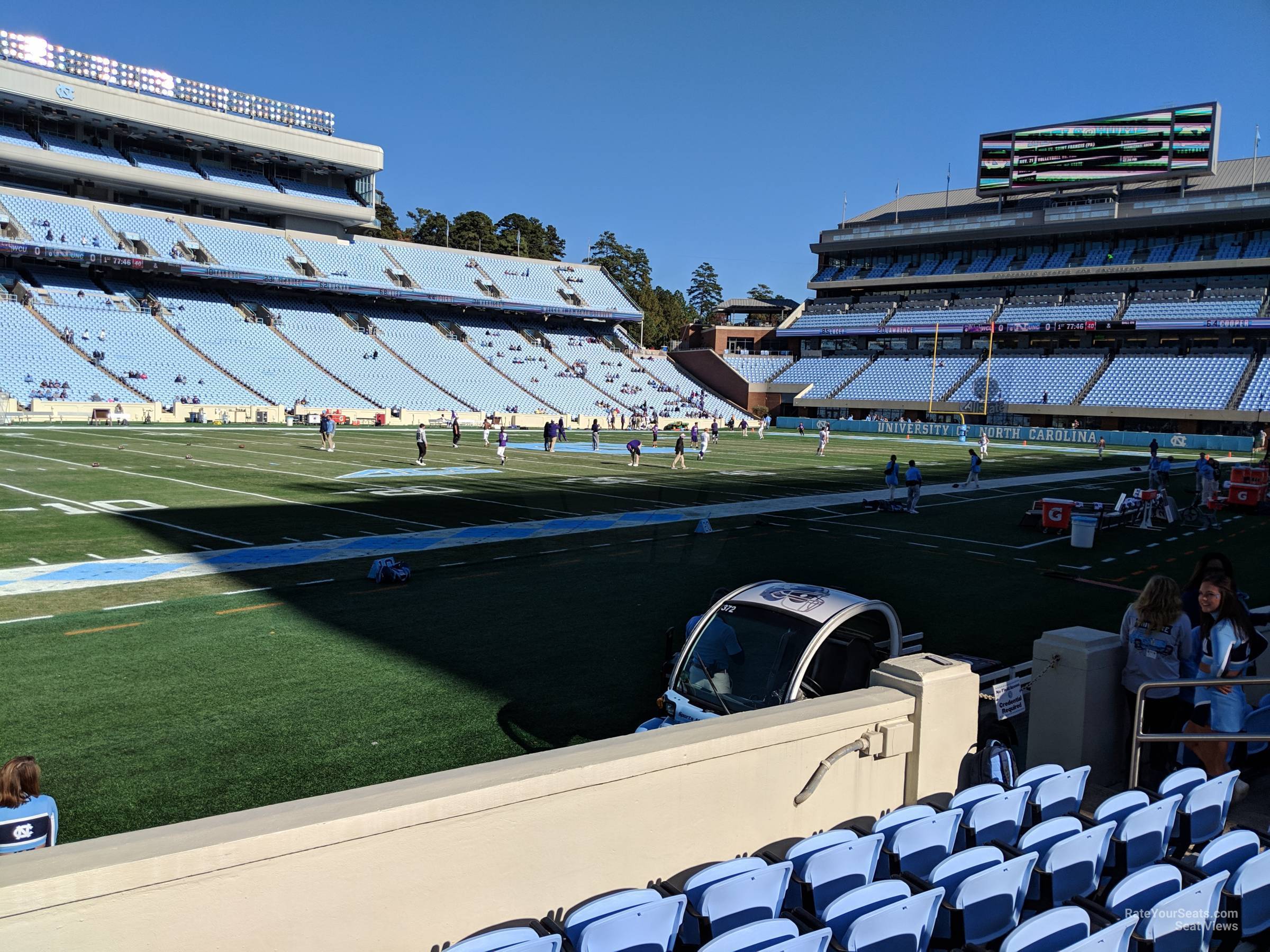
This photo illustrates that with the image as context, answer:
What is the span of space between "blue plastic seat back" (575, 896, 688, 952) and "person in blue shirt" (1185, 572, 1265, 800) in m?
4.40

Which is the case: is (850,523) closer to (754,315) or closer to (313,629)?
(313,629)

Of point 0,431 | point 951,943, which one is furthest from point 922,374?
point 951,943

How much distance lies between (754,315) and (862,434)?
35.3 metres

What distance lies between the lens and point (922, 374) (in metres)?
77.4

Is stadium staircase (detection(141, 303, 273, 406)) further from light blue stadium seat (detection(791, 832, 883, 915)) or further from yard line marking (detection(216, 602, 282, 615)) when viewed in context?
light blue stadium seat (detection(791, 832, 883, 915))

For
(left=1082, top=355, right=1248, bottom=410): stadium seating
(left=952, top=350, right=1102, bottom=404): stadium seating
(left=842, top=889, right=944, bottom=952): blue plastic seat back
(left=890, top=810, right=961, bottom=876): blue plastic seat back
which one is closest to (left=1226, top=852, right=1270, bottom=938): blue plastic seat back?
(left=890, top=810, right=961, bottom=876): blue plastic seat back

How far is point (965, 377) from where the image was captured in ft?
246

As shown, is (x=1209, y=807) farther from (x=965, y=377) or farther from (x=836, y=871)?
(x=965, y=377)

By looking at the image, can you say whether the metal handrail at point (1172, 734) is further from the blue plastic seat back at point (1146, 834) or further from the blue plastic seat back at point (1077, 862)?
the blue plastic seat back at point (1077, 862)

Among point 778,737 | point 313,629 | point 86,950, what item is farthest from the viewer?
point 313,629

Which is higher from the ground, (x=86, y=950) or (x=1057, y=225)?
(x=1057, y=225)

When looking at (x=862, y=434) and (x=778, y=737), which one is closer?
(x=778, y=737)

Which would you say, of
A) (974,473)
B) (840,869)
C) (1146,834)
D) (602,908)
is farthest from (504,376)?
(602,908)

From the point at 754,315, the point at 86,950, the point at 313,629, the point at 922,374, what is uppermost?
the point at 754,315
